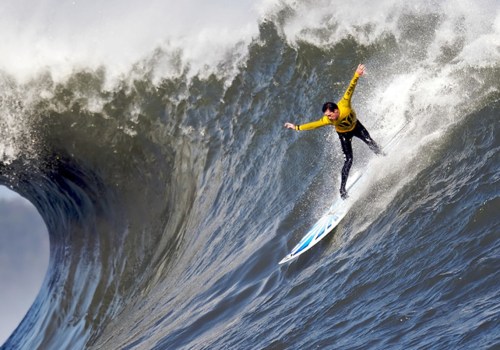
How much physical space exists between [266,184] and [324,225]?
2447 mm

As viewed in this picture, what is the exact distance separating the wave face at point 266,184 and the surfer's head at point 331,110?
94 centimetres

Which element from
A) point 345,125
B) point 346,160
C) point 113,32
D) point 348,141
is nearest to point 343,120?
point 345,125

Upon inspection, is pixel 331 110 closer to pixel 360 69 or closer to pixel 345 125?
pixel 345 125

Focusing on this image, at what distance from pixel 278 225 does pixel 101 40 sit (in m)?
6.20

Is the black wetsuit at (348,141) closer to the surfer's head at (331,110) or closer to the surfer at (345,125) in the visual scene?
the surfer at (345,125)

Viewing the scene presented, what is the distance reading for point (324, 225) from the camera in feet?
30.9

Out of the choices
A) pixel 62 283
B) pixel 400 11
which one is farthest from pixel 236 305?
pixel 400 11

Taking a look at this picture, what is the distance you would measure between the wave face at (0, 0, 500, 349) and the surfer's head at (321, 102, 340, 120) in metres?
0.94

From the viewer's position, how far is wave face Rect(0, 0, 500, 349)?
7094 millimetres

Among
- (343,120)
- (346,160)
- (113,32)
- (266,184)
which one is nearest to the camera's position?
(343,120)

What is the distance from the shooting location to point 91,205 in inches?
531

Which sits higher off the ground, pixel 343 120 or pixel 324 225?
pixel 343 120

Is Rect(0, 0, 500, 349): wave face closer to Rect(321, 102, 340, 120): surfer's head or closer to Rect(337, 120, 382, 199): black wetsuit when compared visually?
Rect(337, 120, 382, 199): black wetsuit

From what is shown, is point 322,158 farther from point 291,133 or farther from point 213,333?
point 213,333
